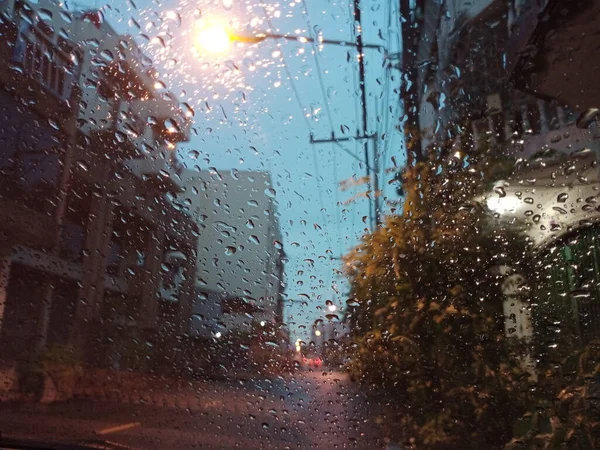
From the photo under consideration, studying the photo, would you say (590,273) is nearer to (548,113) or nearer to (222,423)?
(548,113)

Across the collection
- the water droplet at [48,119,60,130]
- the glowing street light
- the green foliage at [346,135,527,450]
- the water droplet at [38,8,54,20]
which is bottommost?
the green foliage at [346,135,527,450]

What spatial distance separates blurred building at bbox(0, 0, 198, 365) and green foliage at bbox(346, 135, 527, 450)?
Result: 1.32 metres

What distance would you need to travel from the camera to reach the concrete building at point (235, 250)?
3.80 m

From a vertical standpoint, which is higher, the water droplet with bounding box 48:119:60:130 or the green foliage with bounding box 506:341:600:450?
the water droplet with bounding box 48:119:60:130

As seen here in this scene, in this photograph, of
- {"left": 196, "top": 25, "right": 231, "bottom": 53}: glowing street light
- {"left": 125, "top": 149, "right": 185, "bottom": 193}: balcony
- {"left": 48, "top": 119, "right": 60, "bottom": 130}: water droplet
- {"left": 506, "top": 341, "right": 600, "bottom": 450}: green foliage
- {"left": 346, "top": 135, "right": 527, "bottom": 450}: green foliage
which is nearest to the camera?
{"left": 506, "top": 341, "right": 600, "bottom": 450}: green foliage

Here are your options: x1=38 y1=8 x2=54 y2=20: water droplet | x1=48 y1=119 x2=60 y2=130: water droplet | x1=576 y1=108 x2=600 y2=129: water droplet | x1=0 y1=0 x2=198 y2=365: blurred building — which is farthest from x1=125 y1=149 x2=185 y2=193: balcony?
x1=576 y1=108 x2=600 y2=129: water droplet

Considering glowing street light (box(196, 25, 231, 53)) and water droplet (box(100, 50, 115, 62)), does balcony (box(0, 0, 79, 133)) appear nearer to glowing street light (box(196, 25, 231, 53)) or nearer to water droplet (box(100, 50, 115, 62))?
water droplet (box(100, 50, 115, 62))

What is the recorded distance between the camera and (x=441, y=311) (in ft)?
10.4

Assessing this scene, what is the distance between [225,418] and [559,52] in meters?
3.23

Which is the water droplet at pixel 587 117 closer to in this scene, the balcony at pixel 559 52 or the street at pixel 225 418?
the balcony at pixel 559 52

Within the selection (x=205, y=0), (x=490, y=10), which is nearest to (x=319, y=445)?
(x=205, y=0)

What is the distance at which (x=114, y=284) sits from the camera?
4.12m

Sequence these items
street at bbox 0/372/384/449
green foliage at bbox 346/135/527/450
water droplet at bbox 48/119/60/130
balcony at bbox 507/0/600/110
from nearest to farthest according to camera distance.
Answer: green foliage at bbox 346/135/527/450, street at bbox 0/372/384/449, balcony at bbox 507/0/600/110, water droplet at bbox 48/119/60/130

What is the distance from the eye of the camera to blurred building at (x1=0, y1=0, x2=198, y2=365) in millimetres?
4043
